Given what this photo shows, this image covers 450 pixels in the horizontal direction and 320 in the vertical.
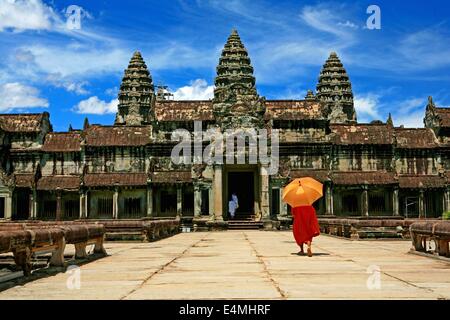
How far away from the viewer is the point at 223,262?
12.9 metres

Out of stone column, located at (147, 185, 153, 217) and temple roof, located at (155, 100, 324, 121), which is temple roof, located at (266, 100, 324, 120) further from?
stone column, located at (147, 185, 153, 217)

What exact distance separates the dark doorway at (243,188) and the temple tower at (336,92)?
3081 cm

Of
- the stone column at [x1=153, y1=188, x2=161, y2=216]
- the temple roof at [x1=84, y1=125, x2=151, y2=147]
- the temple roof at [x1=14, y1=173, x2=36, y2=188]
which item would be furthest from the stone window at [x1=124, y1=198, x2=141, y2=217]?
the temple roof at [x1=14, y1=173, x2=36, y2=188]

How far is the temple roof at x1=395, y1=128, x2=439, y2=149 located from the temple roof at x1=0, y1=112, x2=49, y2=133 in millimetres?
28838

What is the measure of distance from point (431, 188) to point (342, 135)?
776 centimetres

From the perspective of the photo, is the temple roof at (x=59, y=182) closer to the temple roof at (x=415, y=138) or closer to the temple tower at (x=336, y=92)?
the temple roof at (x=415, y=138)

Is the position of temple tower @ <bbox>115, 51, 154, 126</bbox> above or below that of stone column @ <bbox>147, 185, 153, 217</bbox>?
above

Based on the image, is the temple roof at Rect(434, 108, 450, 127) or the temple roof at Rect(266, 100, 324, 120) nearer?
the temple roof at Rect(266, 100, 324, 120)

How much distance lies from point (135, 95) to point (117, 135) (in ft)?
89.4

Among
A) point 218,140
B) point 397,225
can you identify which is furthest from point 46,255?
point 218,140

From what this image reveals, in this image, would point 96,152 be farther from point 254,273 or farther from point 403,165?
point 254,273

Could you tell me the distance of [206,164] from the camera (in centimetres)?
3856

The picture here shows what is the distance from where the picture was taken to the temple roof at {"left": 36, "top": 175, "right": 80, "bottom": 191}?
138ft

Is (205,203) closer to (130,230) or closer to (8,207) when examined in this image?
(8,207)
